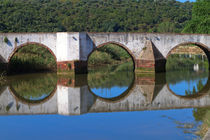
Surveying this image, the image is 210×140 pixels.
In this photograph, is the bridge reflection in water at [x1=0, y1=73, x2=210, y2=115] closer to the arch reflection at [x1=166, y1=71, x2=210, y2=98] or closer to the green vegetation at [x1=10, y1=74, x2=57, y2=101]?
the green vegetation at [x1=10, y1=74, x2=57, y2=101]

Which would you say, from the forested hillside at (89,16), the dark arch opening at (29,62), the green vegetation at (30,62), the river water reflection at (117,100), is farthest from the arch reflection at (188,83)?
the forested hillside at (89,16)

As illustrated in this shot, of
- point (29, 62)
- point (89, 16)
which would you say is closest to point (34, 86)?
point (29, 62)

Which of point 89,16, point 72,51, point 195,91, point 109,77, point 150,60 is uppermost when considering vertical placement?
point 89,16

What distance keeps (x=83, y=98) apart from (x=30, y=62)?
9.70m

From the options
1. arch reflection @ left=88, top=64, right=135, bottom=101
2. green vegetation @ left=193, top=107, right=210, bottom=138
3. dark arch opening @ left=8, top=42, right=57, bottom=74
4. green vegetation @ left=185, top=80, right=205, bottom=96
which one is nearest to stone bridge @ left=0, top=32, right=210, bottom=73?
dark arch opening @ left=8, top=42, right=57, bottom=74

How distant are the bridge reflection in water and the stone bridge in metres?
2.46

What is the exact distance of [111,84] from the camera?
60.2ft

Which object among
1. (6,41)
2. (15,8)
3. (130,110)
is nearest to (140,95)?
(130,110)

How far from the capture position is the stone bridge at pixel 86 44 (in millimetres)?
21328

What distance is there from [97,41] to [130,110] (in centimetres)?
982

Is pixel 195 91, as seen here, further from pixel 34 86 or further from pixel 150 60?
pixel 34 86

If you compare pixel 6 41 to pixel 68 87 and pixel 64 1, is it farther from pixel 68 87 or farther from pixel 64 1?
pixel 64 1

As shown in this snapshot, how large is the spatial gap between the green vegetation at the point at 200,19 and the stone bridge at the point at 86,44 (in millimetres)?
5227

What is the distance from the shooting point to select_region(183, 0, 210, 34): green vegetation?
27.6m
